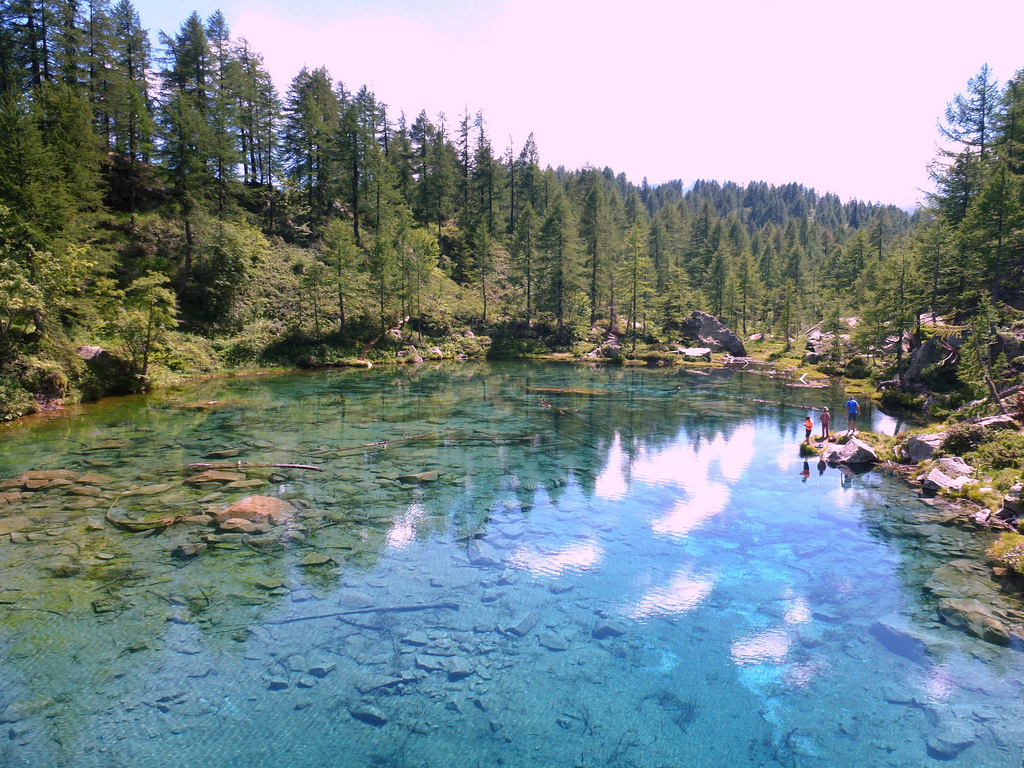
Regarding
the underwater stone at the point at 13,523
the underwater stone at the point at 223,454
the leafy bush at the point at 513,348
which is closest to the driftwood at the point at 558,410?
the underwater stone at the point at 223,454

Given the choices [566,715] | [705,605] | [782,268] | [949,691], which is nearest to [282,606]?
[566,715]

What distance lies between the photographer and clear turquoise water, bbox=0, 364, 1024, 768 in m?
7.67

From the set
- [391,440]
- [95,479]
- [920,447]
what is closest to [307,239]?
[391,440]

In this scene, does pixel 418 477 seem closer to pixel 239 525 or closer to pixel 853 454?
pixel 239 525

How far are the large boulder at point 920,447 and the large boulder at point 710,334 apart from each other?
4776cm

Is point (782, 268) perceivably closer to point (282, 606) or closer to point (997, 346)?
point (997, 346)

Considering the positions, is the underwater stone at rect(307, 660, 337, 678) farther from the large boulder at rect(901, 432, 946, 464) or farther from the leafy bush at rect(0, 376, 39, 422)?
the leafy bush at rect(0, 376, 39, 422)

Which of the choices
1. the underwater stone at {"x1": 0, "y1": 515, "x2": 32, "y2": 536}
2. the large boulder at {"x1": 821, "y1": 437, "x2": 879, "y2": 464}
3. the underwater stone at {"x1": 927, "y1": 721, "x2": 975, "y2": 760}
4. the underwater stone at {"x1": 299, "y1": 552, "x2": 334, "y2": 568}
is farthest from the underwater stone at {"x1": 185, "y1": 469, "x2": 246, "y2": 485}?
the large boulder at {"x1": 821, "y1": 437, "x2": 879, "y2": 464}

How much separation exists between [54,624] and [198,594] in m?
2.30

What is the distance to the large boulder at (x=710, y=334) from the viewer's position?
68125 mm

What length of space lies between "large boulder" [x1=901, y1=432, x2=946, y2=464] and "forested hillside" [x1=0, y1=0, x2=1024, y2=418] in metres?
6.86

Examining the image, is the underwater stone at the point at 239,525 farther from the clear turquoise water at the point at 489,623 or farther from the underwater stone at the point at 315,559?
the underwater stone at the point at 315,559

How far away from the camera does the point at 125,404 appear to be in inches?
1147

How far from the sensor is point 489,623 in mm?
10430
